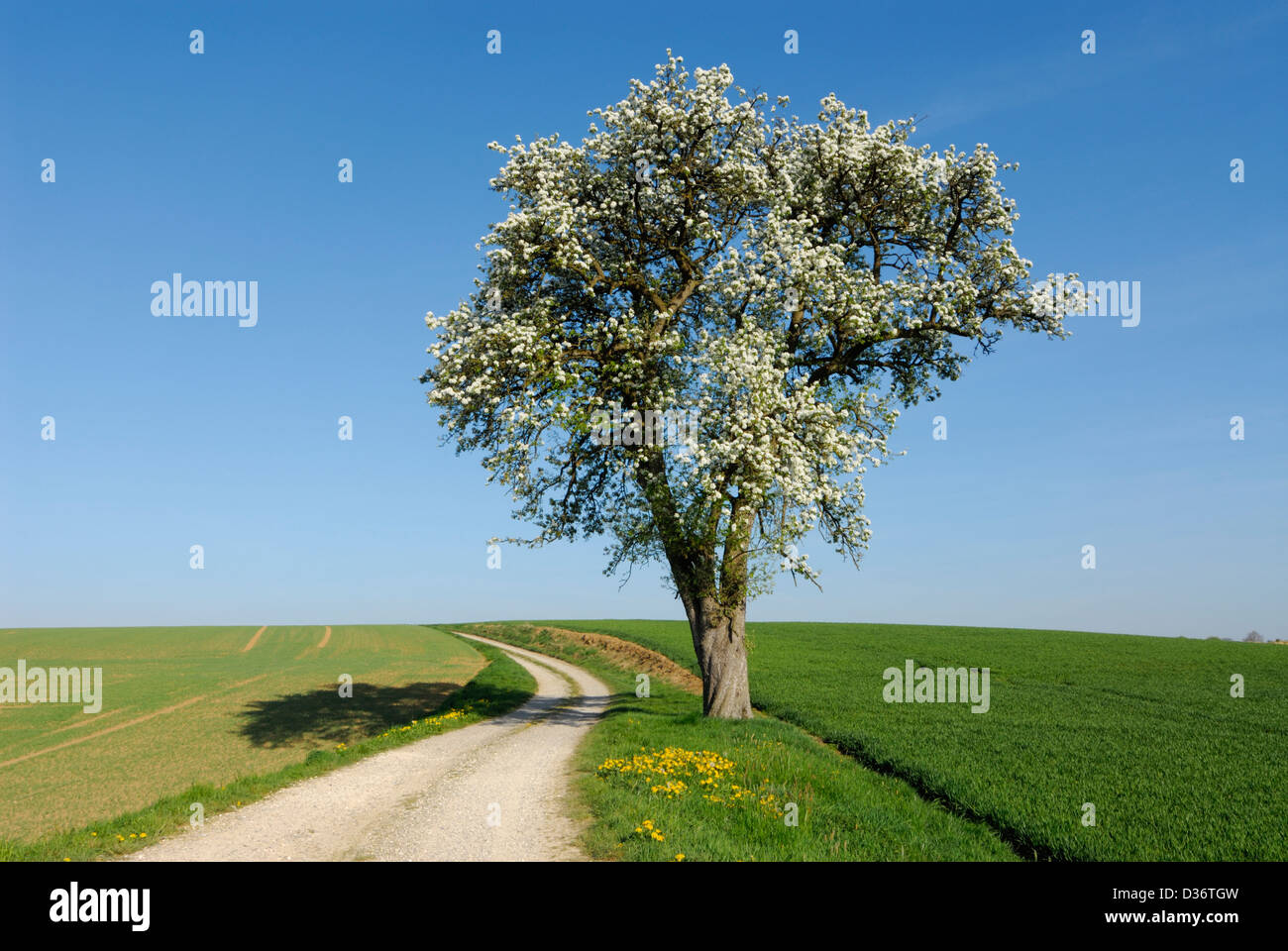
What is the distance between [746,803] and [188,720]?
116ft

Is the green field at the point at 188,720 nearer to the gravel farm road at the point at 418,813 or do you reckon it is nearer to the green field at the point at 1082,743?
the gravel farm road at the point at 418,813

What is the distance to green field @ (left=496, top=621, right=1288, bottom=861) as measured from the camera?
14.9 m

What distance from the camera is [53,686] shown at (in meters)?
62.7

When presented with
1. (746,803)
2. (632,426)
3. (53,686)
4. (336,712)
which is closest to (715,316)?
(632,426)

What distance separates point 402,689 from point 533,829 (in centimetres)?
3604

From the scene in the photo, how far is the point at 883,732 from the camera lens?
83.6ft

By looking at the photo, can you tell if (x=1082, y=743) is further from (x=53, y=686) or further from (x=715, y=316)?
(x=53, y=686)

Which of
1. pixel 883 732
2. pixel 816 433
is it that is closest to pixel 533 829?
pixel 816 433
